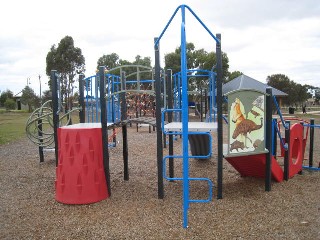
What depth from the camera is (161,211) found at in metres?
4.06

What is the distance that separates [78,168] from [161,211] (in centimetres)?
136

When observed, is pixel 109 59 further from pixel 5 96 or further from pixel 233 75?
pixel 5 96

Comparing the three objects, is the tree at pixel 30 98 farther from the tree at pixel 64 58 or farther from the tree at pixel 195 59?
the tree at pixel 195 59

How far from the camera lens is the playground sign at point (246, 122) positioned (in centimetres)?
441

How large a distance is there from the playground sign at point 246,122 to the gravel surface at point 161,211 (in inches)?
29.2

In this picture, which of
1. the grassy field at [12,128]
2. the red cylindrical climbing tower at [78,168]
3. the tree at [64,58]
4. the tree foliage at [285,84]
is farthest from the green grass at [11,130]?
the tree foliage at [285,84]

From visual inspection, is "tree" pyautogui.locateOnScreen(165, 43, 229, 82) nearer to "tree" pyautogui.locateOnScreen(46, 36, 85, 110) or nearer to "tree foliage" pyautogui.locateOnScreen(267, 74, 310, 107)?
"tree" pyautogui.locateOnScreen(46, 36, 85, 110)

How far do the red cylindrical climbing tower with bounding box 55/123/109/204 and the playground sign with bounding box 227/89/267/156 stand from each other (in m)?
2.00

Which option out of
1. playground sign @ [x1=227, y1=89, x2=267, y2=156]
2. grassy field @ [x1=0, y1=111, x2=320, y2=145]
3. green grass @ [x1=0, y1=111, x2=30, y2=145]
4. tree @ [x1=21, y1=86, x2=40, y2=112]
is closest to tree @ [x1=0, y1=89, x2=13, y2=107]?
tree @ [x1=21, y1=86, x2=40, y2=112]

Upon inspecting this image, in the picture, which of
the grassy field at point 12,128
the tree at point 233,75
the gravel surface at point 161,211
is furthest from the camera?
the tree at point 233,75

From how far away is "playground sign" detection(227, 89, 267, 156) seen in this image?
14.5ft

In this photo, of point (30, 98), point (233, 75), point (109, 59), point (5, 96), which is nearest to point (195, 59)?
point (233, 75)

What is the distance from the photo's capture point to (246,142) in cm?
454

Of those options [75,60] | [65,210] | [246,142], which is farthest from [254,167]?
[75,60]
